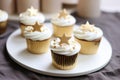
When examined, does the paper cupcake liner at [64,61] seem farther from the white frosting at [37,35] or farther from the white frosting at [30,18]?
the white frosting at [30,18]

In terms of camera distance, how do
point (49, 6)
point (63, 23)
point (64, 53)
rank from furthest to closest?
point (49, 6)
point (63, 23)
point (64, 53)

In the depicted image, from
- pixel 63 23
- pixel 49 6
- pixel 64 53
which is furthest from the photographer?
pixel 49 6

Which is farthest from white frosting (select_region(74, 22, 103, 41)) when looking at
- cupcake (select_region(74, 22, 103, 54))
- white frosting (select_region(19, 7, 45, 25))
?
white frosting (select_region(19, 7, 45, 25))

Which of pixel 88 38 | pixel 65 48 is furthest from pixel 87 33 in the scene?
pixel 65 48

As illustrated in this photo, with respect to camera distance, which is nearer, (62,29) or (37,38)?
(37,38)

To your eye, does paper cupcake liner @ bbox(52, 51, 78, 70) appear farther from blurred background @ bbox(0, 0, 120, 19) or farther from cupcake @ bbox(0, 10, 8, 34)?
blurred background @ bbox(0, 0, 120, 19)

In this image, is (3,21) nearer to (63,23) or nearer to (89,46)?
(63,23)

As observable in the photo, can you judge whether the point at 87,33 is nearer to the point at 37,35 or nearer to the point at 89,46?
the point at 89,46
